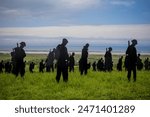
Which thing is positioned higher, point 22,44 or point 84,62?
point 22,44

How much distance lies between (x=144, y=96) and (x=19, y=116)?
16.1ft

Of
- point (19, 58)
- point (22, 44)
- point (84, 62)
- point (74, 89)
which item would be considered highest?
point (22, 44)

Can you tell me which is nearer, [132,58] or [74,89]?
[74,89]

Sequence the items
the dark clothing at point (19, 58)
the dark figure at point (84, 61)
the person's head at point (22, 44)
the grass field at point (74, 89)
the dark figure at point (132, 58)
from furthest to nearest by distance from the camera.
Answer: the dark figure at point (84, 61) < the dark clothing at point (19, 58) < the person's head at point (22, 44) < the dark figure at point (132, 58) < the grass field at point (74, 89)

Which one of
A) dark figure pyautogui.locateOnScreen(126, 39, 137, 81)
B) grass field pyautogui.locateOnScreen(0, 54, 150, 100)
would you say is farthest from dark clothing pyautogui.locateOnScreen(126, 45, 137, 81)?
grass field pyautogui.locateOnScreen(0, 54, 150, 100)

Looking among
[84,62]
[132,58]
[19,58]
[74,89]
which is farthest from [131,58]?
[19,58]

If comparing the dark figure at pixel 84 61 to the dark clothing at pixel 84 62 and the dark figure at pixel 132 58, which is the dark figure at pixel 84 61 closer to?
the dark clothing at pixel 84 62

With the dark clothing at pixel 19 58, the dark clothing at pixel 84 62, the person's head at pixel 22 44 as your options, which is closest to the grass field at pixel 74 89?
the dark clothing at pixel 19 58

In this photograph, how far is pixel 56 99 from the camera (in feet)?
46.6

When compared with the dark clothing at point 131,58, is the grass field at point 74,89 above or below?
below

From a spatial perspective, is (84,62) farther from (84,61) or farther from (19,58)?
(19,58)

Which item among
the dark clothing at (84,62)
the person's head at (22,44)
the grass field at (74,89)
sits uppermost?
the person's head at (22,44)

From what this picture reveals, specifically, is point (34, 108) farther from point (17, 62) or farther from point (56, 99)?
point (17, 62)

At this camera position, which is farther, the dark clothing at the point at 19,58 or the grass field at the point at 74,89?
the dark clothing at the point at 19,58
